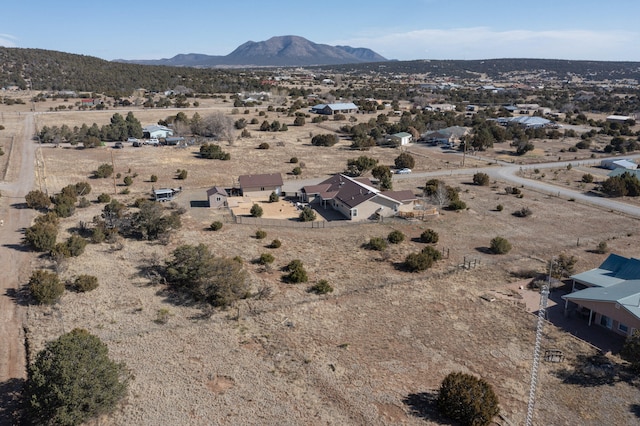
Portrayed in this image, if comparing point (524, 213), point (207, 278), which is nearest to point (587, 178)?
point (524, 213)

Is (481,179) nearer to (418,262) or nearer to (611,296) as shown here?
(418,262)

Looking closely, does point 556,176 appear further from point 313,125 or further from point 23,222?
point 23,222

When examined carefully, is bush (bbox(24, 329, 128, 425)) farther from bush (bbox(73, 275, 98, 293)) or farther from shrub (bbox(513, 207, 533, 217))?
shrub (bbox(513, 207, 533, 217))

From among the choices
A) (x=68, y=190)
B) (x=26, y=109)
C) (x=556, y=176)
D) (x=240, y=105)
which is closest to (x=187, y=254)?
(x=68, y=190)

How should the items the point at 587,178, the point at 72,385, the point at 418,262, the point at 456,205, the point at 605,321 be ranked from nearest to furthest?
1. the point at 72,385
2. the point at 605,321
3. the point at 418,262
4. the point at 456,205
5. the point at 587,178

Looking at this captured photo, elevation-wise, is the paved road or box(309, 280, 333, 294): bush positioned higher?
box(309, 280, 333, 294): bush

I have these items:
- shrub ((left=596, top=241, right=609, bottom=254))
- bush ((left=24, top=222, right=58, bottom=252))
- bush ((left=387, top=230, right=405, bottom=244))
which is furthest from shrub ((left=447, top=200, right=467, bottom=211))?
bush ((left=24, top=222, right=58, bottom=252))
